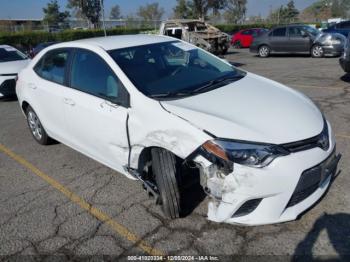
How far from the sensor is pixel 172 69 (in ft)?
12.8

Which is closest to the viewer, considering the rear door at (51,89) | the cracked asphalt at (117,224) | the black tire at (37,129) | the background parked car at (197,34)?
the cracked asphalt at (117,224)

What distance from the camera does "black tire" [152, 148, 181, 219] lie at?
3.11 metres

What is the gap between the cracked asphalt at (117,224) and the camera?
2934 millimetres

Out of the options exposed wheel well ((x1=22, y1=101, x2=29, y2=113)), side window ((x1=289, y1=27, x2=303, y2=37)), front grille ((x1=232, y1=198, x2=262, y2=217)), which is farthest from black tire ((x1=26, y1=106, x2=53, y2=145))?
side window ((x1=289, y1=27, x2=303, y2=37))

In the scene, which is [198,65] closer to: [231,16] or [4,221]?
[4,221]

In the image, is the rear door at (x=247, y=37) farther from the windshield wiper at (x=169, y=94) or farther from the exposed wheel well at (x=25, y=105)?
the windshield wiper at (x=169, y=94)

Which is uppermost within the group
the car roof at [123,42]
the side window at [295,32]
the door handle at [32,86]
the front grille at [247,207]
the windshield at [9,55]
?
the car roof at [123,42]

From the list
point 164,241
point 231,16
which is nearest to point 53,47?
point 164,241

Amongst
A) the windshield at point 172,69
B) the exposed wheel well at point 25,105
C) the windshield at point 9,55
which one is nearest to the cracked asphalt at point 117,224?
the exposed wheel well at point 25,105

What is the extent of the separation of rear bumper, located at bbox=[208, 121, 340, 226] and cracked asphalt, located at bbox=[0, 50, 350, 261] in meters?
0.27

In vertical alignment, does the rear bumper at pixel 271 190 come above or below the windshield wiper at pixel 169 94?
below

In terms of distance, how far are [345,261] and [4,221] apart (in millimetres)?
3056

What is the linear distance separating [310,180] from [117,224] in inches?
68.9

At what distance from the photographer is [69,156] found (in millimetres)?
4996
